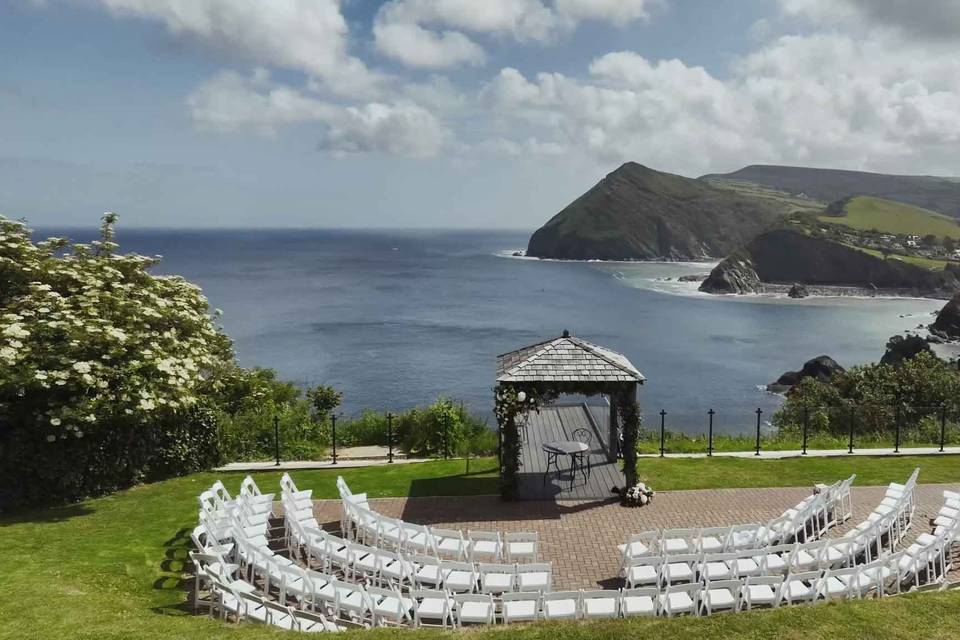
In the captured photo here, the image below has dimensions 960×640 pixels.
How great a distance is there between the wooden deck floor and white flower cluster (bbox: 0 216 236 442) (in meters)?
8.59

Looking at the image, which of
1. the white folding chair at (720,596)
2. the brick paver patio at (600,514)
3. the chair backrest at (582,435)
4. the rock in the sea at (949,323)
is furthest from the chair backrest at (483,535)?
the rock in the sea at (949,323)

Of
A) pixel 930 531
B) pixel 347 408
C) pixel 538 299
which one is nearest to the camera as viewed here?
pixel 930 531

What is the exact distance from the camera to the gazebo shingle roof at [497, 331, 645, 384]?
15.3 m

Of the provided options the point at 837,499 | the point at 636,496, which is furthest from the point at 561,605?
the point at 837,499

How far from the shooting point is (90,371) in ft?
46.2

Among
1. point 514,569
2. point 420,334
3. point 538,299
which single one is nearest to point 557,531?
point 514,569

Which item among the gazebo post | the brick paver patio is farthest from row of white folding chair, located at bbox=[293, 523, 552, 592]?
the gazebo post

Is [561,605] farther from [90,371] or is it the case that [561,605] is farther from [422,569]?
[90,371]

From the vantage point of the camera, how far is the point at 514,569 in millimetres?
10266

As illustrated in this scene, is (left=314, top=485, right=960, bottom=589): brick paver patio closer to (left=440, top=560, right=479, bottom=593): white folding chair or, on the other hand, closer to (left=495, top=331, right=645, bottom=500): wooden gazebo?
(left=495, top=331, right=645, bottom=500): wooden gazebo

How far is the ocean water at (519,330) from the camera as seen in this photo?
5181 cm

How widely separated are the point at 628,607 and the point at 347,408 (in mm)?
37380

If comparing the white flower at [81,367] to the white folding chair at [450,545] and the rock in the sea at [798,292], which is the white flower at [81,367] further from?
the rock in the sea at [798,292]

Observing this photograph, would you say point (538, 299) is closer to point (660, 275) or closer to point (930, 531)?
point (660, 275)
